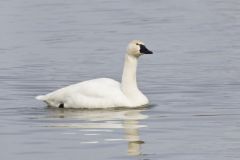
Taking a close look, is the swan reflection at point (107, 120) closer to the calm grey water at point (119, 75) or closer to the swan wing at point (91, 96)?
the calm grey water at point (119, 75)

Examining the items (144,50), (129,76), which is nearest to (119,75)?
(129,76)

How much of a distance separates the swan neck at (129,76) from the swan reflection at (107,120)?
56cm

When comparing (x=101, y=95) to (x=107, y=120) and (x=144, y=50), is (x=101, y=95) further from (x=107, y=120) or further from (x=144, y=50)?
(x=107, y=120)

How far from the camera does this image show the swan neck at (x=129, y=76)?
56.8 ft

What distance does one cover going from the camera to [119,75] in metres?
20.8

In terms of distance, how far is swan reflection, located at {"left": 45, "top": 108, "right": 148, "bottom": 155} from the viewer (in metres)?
14.1

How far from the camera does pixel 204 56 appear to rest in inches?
885

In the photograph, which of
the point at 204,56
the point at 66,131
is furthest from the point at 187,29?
the point at 66,131

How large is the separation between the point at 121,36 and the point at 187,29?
1.69 meters

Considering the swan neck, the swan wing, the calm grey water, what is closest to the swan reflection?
the calm grey water

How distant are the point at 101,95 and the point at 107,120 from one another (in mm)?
1347

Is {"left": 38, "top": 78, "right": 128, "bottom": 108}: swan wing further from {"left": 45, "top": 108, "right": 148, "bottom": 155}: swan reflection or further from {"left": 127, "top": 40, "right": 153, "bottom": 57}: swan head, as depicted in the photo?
{"left": 127, "top": 40, "right": 153, "bottom": 57}: swan head

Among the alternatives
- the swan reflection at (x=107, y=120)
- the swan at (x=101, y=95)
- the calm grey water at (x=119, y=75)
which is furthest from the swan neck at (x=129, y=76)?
the swan reflection at (x=107, y=120)

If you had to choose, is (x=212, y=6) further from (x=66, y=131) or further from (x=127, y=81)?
(x=66, y=131)
